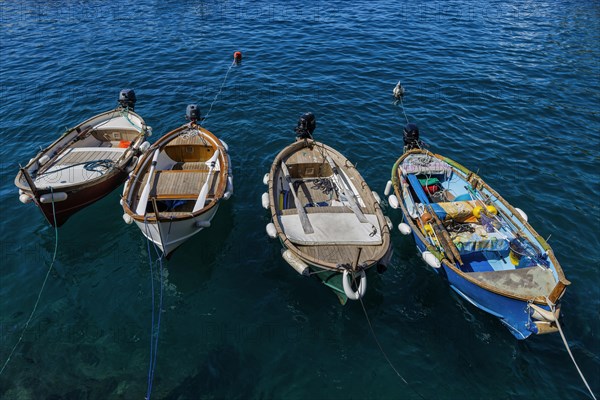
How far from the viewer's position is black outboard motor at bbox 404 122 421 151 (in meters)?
19.0

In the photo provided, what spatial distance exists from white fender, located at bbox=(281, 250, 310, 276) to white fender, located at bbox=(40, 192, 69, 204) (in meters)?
10.5

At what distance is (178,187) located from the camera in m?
15.4

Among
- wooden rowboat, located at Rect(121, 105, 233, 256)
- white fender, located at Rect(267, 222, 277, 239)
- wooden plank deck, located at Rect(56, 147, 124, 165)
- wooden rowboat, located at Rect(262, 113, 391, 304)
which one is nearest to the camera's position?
wooden rowboat, located at Rect(262, 113, 391, 304)

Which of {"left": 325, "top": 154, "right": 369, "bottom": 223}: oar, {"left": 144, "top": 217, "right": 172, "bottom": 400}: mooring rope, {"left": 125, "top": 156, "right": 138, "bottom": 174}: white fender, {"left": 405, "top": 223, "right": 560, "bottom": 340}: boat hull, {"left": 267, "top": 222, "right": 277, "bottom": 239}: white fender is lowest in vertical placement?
{"left": 144, "top": 217, "right": 172, "bottom": 400}: mooring rope

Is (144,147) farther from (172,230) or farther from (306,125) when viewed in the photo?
(306,125)

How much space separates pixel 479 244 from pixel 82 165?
1921 cm

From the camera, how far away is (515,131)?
901 inches

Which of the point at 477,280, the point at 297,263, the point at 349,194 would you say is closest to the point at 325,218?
the point at 349,194

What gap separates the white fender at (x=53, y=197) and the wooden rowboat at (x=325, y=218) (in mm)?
9086

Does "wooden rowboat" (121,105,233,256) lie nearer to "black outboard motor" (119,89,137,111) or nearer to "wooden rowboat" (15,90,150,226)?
"wooden rowboat" (15,90,150,226)

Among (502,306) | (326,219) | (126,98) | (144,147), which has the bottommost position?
(502,306)

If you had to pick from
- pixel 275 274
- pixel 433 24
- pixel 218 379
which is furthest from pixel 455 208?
pixel 433 24

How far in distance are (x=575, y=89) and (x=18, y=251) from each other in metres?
38.9

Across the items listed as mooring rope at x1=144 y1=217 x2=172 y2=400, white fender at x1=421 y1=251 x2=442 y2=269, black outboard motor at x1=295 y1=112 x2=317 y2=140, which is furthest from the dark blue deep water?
black outboard motor at x1=295 y1=112 x2=317 y2=140
